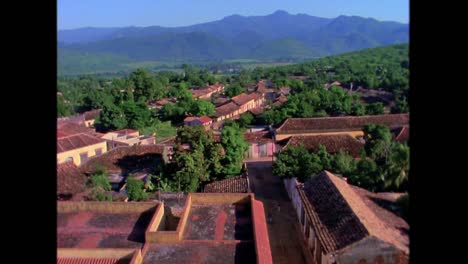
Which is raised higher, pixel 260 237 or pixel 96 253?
pixel 260 237

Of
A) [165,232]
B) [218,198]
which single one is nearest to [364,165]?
[218,198]

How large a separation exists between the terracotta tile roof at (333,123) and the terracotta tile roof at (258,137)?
3.46ft

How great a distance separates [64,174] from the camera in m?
16.7

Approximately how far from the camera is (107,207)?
41.8ft

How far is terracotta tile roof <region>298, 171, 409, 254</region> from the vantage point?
10492 mm

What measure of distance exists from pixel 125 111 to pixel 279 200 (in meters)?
20.7

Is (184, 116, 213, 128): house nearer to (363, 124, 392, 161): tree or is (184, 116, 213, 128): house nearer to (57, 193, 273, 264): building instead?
(363, 124, 392, 161): tree

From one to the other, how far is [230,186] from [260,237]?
711 cm

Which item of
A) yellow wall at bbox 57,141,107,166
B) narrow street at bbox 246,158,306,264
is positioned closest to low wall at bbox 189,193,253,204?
narrow street at bbox 246,158,306,264

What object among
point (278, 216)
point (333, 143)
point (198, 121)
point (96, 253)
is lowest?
point (278, 216)

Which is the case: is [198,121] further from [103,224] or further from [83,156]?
[103,224]

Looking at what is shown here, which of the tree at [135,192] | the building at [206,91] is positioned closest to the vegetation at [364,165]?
the tree at [135,192]
